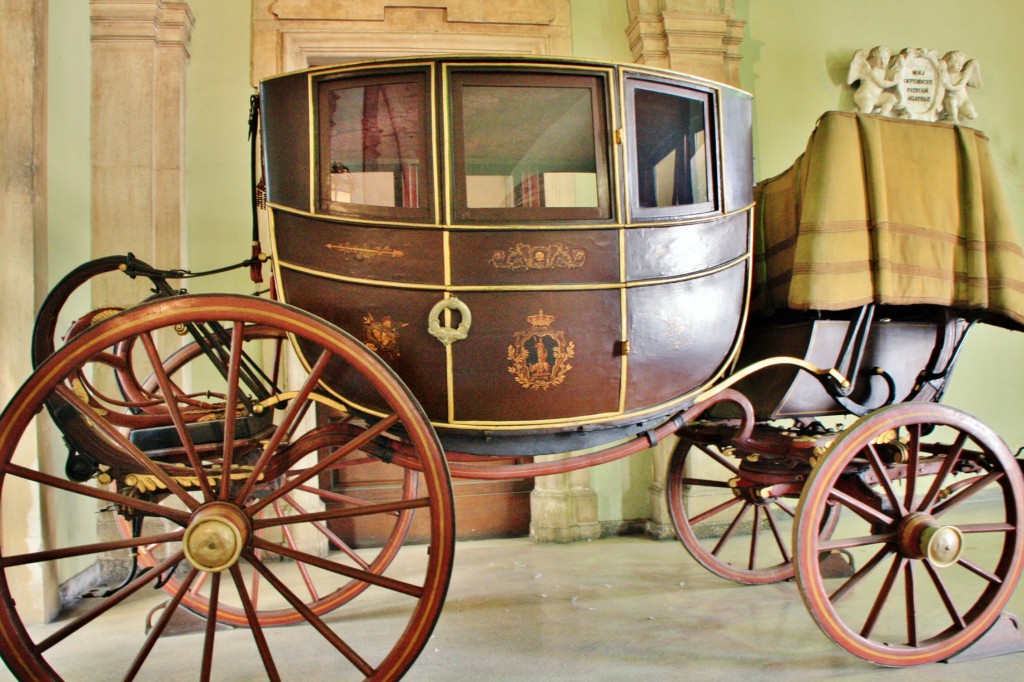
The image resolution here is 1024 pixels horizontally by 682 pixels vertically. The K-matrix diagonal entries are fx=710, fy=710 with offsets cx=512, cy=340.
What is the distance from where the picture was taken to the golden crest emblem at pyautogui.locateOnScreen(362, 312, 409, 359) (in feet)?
6.46

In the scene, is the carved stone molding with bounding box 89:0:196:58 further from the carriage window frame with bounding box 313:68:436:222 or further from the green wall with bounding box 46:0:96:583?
the carriage window frame with bounding box 313:68:436:222

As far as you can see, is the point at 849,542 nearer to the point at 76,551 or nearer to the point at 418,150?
the point at 418,150

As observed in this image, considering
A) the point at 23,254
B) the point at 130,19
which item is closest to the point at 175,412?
the point at 23,254

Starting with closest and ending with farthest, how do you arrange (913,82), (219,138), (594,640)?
(594,640), (219,138), (913,82)

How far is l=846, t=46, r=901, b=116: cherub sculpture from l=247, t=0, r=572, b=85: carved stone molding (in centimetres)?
177

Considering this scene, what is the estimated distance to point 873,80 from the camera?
425 cm

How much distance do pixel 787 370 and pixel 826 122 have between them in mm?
837

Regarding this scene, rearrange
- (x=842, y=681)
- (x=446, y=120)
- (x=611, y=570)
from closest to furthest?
(x=446, y=120) → (x=842, y=681) → (x=611, y=570)

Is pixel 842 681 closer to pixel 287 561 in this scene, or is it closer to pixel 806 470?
pixel 806 470

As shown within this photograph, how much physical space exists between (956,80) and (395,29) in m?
3.41

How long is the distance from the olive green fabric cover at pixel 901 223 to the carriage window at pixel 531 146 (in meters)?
0.80

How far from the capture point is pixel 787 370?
2.45 metres

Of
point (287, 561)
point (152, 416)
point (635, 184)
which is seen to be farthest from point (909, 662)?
point (287, 561)

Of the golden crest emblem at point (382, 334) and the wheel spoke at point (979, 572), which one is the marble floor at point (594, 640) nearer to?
the wheel spoke at point (979, 572)
